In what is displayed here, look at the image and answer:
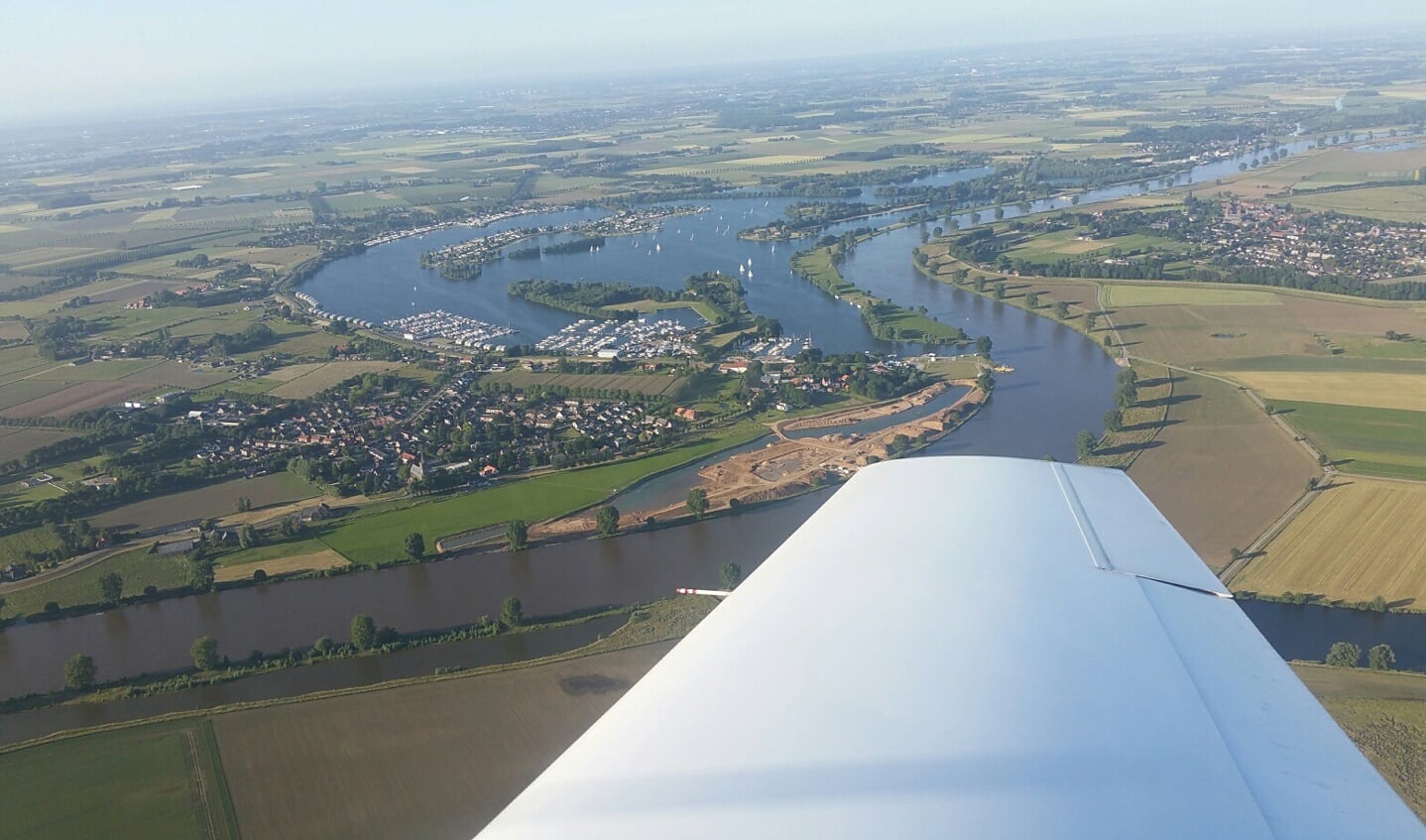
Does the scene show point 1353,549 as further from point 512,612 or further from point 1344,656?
point 512,612

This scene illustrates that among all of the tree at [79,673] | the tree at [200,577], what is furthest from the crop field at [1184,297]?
the tree at [79,673]

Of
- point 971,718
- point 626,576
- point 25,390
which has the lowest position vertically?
point 626,576

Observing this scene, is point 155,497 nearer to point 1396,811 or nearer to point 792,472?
point 792,472

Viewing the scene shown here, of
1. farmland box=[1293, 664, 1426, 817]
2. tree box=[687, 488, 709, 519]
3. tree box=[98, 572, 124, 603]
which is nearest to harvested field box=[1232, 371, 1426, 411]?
farmland box=[1293, 664, 1426, 817]

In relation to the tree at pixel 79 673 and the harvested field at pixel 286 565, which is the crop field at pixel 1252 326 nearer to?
the harvested field at pixel 286 565

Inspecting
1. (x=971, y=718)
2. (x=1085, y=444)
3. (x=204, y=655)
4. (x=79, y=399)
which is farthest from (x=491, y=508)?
(x=79, y=399)

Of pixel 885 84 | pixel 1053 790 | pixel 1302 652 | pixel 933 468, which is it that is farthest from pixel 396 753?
pixel 885 84
